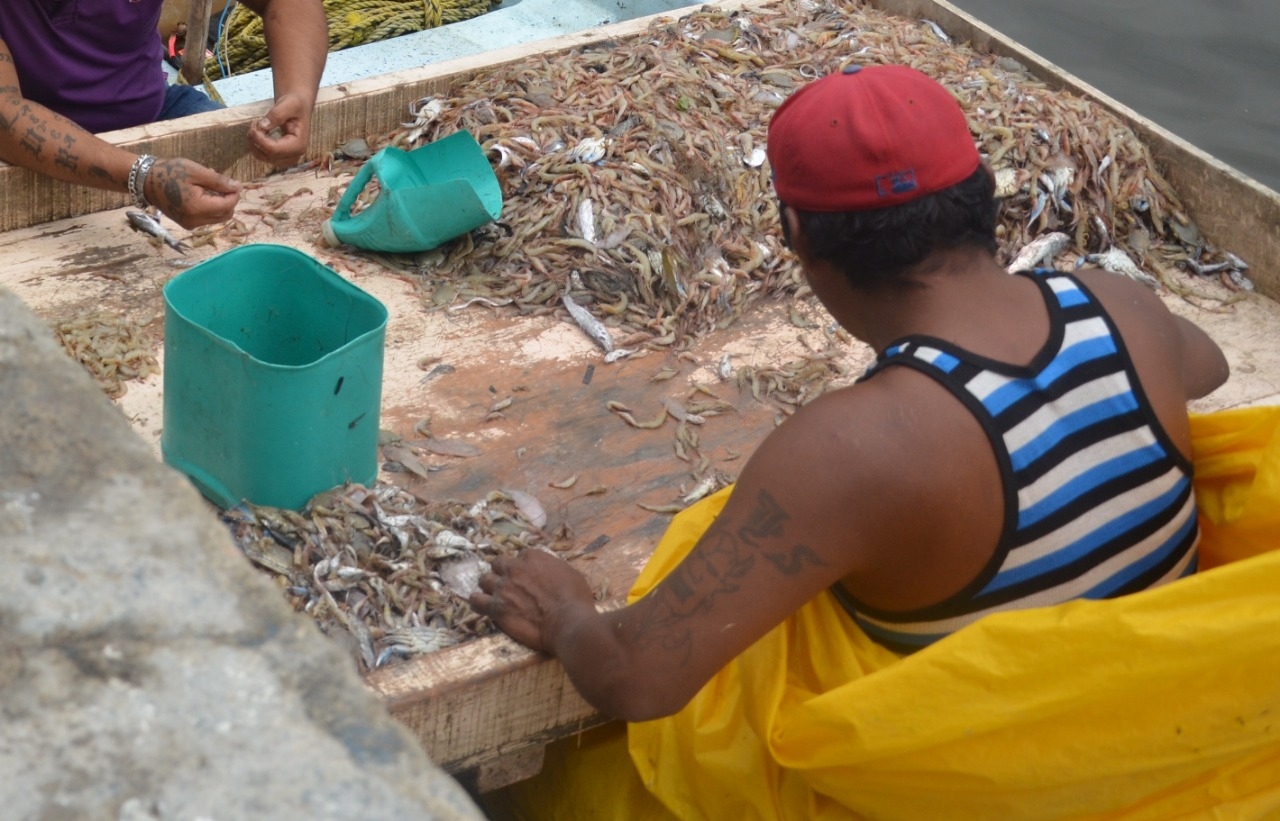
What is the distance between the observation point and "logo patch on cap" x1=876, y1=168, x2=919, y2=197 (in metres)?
1.86

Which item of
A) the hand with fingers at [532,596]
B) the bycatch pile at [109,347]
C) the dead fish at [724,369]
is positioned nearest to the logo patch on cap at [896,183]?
the hand with fingers at [532,596]

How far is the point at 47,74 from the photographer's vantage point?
146 inches

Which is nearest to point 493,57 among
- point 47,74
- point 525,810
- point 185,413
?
point 47,74

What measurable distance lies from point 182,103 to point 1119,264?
3.01 meters

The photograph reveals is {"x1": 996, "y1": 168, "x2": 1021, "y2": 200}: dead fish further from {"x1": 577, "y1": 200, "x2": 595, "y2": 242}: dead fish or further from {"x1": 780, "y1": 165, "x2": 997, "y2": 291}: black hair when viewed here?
{"x1": 780, "y1": 165, "x2": 997, "y2": 291}: black hair

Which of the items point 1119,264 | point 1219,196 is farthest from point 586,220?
point 1219,196

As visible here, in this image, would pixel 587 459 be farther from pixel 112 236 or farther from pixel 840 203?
pixel 112 236

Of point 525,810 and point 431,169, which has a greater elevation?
point 431,169

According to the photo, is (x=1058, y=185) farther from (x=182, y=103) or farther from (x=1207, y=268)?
(x=182, y=103)

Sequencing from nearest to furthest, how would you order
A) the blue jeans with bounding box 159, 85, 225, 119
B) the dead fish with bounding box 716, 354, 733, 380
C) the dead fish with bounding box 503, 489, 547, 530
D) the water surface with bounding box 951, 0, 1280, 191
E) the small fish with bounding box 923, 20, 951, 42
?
the dead fish with bounding box 503, 489, 547, 530, the dead fish with bounding box 716, 354, 733, 380, the blue jeans with bounding box 159, 85, 225, 119, the small fish with bounding box 923, 20, 951, 42, the water surface with bounding box 951, 0, 1280, 191

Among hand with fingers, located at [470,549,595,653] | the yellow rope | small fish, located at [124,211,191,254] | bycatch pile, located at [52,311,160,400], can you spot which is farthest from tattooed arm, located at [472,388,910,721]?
the yellow rope

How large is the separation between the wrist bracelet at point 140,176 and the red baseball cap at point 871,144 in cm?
200

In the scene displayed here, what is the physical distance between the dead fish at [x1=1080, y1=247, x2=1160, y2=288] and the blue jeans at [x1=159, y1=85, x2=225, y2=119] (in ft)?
9.34

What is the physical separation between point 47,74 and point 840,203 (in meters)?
2.76
